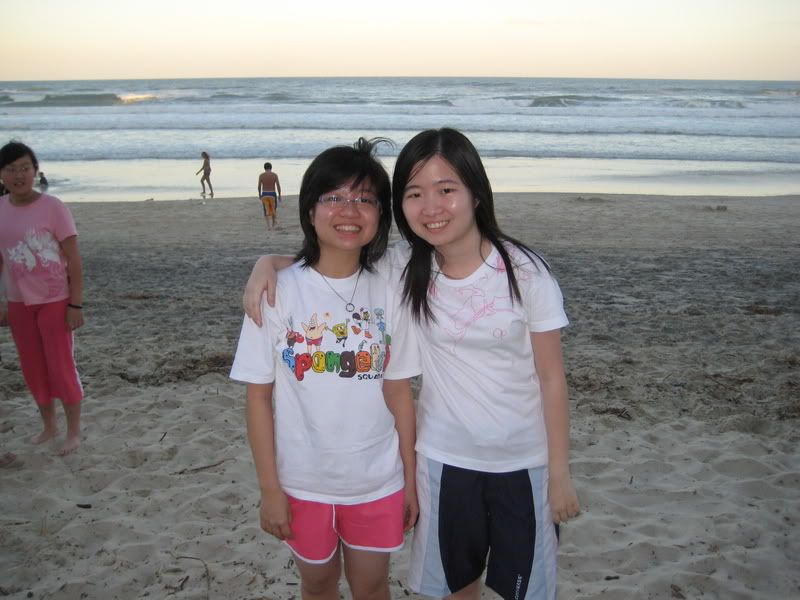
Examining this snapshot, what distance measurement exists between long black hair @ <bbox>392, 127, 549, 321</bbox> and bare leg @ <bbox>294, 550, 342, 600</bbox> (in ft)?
2.66

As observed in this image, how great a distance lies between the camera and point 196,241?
35.3ft

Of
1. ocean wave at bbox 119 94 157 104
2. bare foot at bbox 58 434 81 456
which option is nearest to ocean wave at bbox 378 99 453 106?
ocean wave at bbox 119 94 157 104

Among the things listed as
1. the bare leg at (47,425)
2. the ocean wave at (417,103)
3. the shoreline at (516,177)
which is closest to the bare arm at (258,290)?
the bare leg at (47,425)

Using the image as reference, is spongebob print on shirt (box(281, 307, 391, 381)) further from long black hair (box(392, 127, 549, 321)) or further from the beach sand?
the beach sand

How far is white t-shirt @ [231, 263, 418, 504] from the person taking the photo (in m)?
2.01

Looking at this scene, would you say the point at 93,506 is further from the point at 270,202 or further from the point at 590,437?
the point at 270,202

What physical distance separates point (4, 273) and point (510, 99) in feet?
155

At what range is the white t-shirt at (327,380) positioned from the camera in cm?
201

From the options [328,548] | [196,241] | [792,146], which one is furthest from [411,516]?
[792,146]

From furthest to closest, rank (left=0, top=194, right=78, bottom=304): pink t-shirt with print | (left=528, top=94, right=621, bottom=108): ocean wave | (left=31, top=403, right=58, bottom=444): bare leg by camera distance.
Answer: (left=528, top=94, right=621, bottom=108): ocean wave
(left=31, top=403, right=58, bottom=444): bare leg
(left=0, top=194, right=78, bottom=304): pink t-shirt with print

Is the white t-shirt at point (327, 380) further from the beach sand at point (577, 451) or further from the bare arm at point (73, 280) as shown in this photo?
the bare arm at point (73, 280)

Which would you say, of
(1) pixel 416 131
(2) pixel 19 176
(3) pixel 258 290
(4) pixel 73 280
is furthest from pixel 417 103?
(3) pixel 258 290

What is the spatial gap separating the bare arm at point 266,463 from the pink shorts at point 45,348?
7.45ft

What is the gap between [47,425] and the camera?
4031mm
